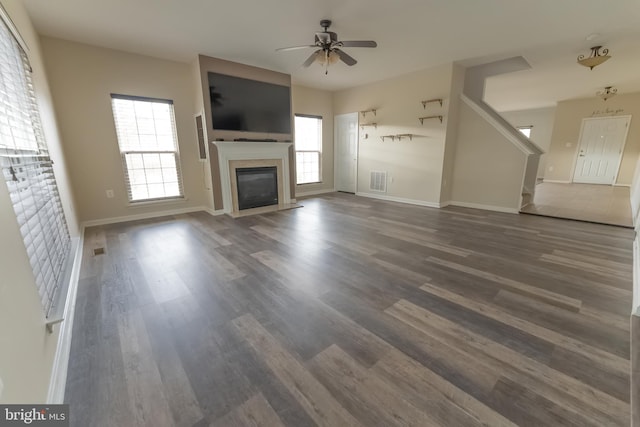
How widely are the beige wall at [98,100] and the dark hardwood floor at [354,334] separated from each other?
145 cm

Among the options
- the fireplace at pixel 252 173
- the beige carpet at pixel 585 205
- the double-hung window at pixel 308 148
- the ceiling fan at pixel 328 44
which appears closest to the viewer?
the ceiling fan at pixel 328 44

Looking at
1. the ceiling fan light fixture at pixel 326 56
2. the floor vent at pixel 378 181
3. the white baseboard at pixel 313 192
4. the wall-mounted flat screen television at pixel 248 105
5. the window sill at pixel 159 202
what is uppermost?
the ceiling fan light fixture at pixel 326 56

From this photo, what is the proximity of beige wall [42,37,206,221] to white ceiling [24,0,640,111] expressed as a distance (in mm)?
191

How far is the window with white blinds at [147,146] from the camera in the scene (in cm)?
410

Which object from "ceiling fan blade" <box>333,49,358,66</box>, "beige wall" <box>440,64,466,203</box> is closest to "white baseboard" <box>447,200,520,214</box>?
"beige wall" <box>440,64,466,203</box>

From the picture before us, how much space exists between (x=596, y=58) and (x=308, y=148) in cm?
519

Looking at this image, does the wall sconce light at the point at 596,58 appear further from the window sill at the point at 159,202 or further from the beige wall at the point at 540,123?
the window sill at the point at 159,202

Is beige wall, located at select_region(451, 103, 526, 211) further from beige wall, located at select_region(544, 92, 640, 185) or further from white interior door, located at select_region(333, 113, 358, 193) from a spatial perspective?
beige wall, located at select_region(544, 92, 640, 185)

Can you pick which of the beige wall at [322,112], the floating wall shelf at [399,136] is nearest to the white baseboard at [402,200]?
the beige wall at [322,112]

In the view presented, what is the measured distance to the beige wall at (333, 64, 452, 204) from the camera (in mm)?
4898

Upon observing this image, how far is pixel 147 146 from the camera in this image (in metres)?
4.32

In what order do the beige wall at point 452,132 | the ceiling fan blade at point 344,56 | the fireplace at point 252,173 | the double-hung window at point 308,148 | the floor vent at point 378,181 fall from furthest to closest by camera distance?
the double-hung window at point 308,148 → the floor vent at point 378,181 → the beige wall at point 452,132 → the fireplace at point 252,173 → the ceiling fan blade at point 344,56

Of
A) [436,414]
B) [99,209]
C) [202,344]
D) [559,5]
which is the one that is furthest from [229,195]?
[559,5]

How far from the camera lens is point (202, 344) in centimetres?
156
